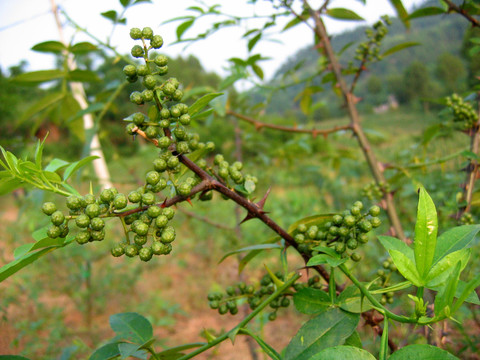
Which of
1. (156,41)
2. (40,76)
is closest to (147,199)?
(156,41)

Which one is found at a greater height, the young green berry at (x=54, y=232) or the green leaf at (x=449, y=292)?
the young green berry at (x=54, y=232)

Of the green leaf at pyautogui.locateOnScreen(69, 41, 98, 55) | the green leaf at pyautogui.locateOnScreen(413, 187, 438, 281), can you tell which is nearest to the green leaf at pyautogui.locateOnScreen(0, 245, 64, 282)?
the green leaf at pyautogui.locateOnScreen(413, 187, 438, 281)

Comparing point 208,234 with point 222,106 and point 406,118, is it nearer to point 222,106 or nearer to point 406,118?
point 222,106

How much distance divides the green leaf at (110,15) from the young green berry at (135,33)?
69 cm

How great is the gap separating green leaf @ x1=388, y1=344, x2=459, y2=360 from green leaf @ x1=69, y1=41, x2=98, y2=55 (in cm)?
111

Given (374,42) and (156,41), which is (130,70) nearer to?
(156,41)

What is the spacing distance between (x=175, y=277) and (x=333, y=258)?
3396 mm

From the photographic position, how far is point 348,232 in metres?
0.51

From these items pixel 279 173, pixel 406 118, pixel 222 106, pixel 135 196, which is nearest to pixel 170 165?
pixel 135 196

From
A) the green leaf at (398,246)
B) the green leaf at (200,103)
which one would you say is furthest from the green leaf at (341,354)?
the green leaf at (200,103)

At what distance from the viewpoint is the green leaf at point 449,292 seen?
14.4 inches

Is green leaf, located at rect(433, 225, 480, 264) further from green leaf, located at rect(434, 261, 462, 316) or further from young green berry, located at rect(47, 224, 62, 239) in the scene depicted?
young green berry, located at rect(47, 224, 62, 239)

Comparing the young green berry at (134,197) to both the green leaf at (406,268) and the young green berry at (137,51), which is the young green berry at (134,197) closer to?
the young green berry at (137,51)

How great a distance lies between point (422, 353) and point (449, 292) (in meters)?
0.07
